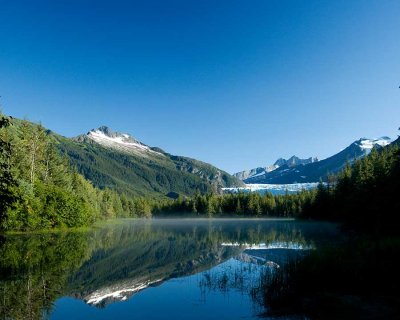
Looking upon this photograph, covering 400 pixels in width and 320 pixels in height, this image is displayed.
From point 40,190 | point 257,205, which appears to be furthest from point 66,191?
point 257,205

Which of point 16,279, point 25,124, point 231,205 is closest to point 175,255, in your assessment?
point 16,279

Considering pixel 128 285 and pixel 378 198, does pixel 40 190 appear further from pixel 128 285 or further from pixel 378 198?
pixel 378 198

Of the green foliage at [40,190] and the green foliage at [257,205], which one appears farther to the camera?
the green foliage at [257,205]

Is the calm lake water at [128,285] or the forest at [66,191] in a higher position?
the forest at [66,191]

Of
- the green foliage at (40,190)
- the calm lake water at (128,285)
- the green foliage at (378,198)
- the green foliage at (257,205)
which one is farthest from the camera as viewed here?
the green foliage at (257,205)

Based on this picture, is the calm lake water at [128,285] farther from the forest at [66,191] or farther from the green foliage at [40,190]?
the green foliage at [40,190]

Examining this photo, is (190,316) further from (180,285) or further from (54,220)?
(54,220)

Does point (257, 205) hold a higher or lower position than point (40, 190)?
lower

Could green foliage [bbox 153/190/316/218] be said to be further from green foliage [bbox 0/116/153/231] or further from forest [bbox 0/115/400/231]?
green foliage [bbox 0/116/153/231]

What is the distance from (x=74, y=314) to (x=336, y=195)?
3649 inches

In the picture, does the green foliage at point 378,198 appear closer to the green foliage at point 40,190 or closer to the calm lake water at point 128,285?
the calm lake water at point 128,285

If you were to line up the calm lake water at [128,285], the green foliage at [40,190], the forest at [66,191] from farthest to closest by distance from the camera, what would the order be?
1. the green foliage at [40,190]
2. the forest at [66,191]
3. the calm lake water at [128,285]

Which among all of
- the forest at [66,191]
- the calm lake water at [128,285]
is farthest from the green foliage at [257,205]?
the calm lake water at [128,285]

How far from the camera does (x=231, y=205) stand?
196m
